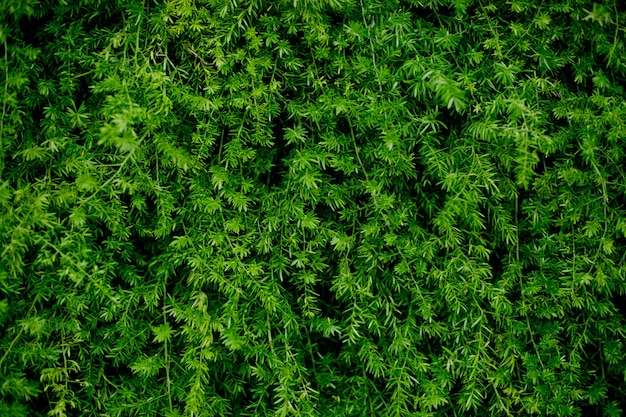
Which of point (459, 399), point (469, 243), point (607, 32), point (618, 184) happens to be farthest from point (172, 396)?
point (607, 32)

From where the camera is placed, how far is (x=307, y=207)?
5.74 ft

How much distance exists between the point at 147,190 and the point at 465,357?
3.57 ft

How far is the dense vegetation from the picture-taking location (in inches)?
65.1

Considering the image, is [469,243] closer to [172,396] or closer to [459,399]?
[459,399]

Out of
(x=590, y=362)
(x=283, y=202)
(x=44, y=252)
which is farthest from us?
(x=590, y=362)

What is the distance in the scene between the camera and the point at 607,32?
1.78 metres

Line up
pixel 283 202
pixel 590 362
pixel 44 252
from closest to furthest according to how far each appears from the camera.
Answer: pixel 44 252
pixel 283 202
pixel 590 362

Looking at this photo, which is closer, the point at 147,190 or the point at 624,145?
the point at 147,190

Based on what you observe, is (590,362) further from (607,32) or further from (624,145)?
(607,32)

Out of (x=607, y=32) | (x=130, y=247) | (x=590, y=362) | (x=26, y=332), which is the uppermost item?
(x=607, y=32)

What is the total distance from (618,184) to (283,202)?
106 cm

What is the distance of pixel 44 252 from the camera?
5.28ft

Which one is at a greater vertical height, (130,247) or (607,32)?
(607,32)

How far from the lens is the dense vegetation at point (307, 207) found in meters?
1.65
